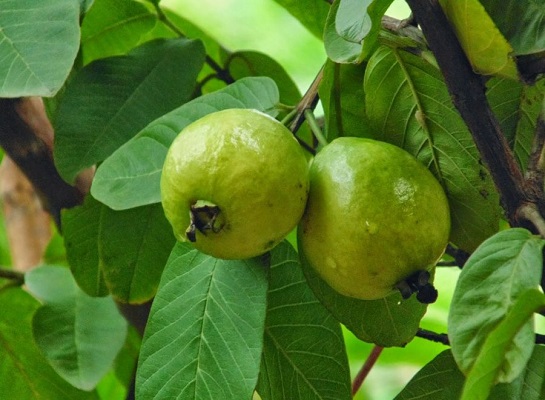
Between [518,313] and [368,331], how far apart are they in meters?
0.27

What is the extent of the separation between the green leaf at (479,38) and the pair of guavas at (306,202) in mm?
106

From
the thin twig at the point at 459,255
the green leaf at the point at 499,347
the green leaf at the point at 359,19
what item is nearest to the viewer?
the green leaf at the point at 499,347

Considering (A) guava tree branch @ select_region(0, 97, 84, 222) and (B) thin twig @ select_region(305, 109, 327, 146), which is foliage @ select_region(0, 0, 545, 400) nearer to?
(B) thin twig @ select_region(305, 109, 327, 146)

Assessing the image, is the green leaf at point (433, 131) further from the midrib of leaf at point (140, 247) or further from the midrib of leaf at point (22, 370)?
the midrib of leaf at point (22, 370)

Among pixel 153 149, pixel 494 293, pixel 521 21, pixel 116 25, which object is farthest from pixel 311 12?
pixel 494 293

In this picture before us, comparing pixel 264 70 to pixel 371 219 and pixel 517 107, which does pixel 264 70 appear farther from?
pixel 371 219

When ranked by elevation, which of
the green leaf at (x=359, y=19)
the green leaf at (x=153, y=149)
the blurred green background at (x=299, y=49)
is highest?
the green leaf at (x=359, y=19)

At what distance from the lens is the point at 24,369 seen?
123cm

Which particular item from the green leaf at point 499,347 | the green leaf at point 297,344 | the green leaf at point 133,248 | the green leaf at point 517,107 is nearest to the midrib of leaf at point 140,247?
the green leaf at point 133,248

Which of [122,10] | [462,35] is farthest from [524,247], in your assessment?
[122,10]

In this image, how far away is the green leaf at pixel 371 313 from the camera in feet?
2.72

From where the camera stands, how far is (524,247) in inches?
24.8

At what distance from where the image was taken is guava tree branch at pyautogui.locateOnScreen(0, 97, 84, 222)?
126 cm

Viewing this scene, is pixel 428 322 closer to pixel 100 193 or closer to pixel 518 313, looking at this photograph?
pixel 100 193
